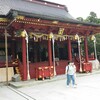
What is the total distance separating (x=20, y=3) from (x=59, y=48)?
20.9 ft

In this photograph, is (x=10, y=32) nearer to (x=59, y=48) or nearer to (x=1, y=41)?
(x=1, y=41)

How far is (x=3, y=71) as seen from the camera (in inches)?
582

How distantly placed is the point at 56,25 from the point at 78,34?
3.94 metres

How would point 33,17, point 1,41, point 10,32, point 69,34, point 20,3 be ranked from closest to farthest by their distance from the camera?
1. point 33,17
2. point 10,32
3. point 1,41
4. point 69,34
5. point 20,3

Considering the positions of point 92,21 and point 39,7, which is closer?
point 39,7

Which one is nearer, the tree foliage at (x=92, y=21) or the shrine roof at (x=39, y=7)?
the shrine roof at (x=39, y=7)

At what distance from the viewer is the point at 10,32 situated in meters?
15.8

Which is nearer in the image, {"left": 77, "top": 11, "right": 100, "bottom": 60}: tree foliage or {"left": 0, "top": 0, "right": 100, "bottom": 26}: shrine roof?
{"left": 0, "top": 0, "right": 100, "bottom": 26}: shrine roof

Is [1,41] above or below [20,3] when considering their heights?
below

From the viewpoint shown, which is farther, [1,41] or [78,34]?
[78,34]

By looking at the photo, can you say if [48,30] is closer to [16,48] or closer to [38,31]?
[38,31]

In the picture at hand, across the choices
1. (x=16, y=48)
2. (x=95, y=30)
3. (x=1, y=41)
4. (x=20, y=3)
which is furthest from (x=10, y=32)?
(x=95, y=30)

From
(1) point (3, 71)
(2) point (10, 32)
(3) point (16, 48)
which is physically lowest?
(1) point (3, 71)

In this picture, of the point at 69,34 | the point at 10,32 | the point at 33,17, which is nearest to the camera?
the point at 33,17
